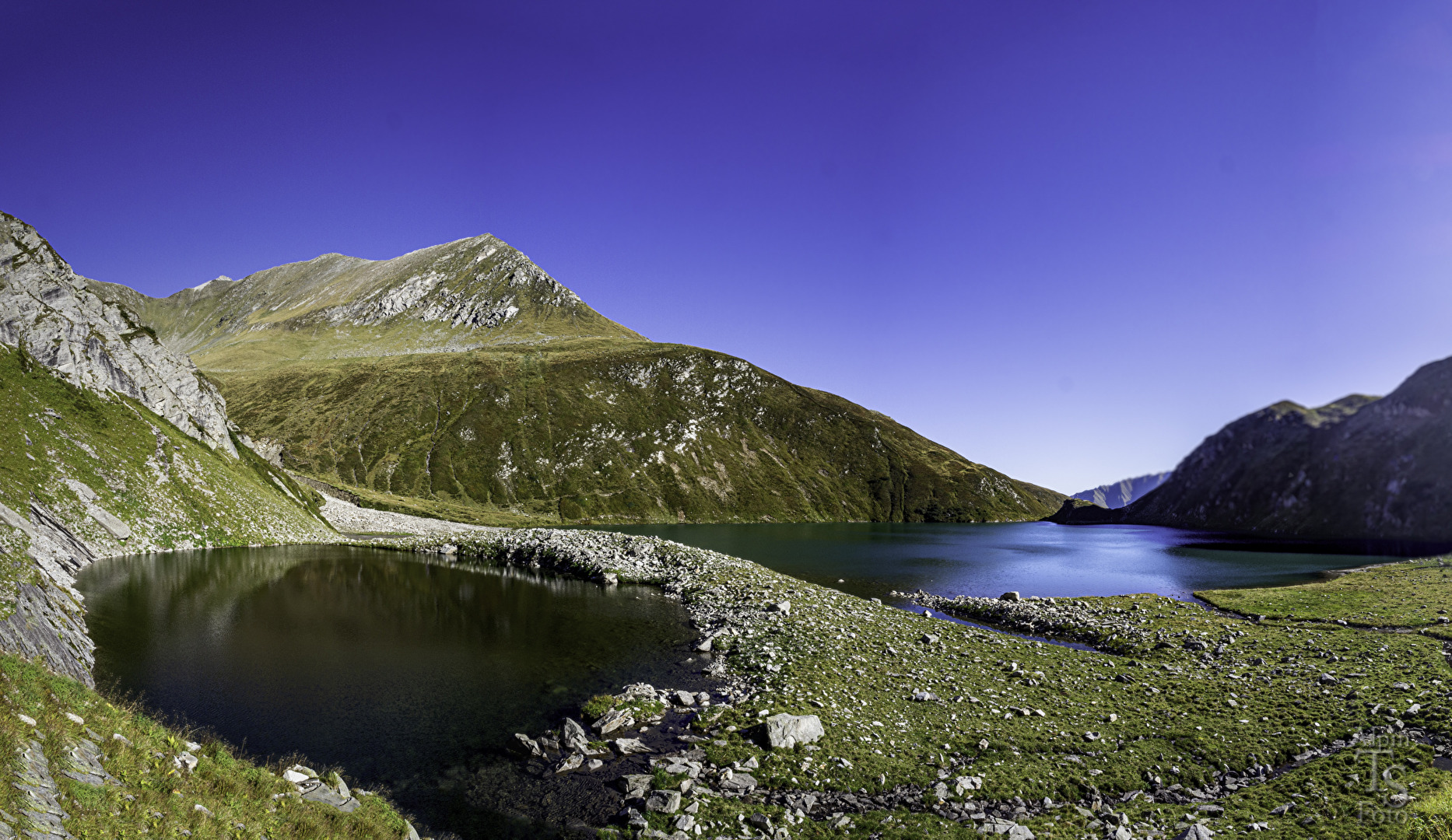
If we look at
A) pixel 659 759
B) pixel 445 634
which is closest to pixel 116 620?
pixel 445 634

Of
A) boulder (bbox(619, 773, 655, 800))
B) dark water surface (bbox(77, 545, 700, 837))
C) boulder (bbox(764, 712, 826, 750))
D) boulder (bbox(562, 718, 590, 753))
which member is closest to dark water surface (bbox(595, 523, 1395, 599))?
dark water surface (bbox(77, 545, 700, 837))

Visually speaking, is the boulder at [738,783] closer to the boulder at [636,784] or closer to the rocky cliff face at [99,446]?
the boulder at [636,784]

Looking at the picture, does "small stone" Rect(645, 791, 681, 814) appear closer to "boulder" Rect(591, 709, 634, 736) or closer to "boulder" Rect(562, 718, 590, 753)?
"boulder" Rect(562, 718, 590, 753)

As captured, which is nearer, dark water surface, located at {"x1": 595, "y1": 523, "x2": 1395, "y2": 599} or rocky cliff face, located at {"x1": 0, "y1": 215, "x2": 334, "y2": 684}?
rocky cliff face, located at {"x1": 0, "y1": 215, "x2": 334, "y2": 684}

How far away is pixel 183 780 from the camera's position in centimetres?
1292

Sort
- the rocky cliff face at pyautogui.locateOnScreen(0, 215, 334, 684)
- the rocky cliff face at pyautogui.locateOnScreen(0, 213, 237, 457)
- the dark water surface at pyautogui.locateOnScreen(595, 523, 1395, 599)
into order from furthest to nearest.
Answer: the dark water surface at pyautogui.locateOnScreen(595, 523, 1395, 599) < the rocky cliff face at pyautogui.locateOnScreen(0, 213, 237, 457) < the rocky cliff face at pyautogui.locateOnScreen(0, 215, 334, 684)

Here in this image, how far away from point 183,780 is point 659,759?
45.0 feet

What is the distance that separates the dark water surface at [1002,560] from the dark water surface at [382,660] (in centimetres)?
3211

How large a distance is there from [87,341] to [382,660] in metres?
73.0

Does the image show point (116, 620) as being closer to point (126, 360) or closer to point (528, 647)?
point (528, 647)

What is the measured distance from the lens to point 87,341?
71.8 meters

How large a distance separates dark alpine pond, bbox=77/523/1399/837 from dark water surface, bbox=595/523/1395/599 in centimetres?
101

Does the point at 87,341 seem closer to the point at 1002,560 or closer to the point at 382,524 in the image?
the point at 382,524

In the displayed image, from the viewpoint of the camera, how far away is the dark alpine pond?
2198 centimetres
